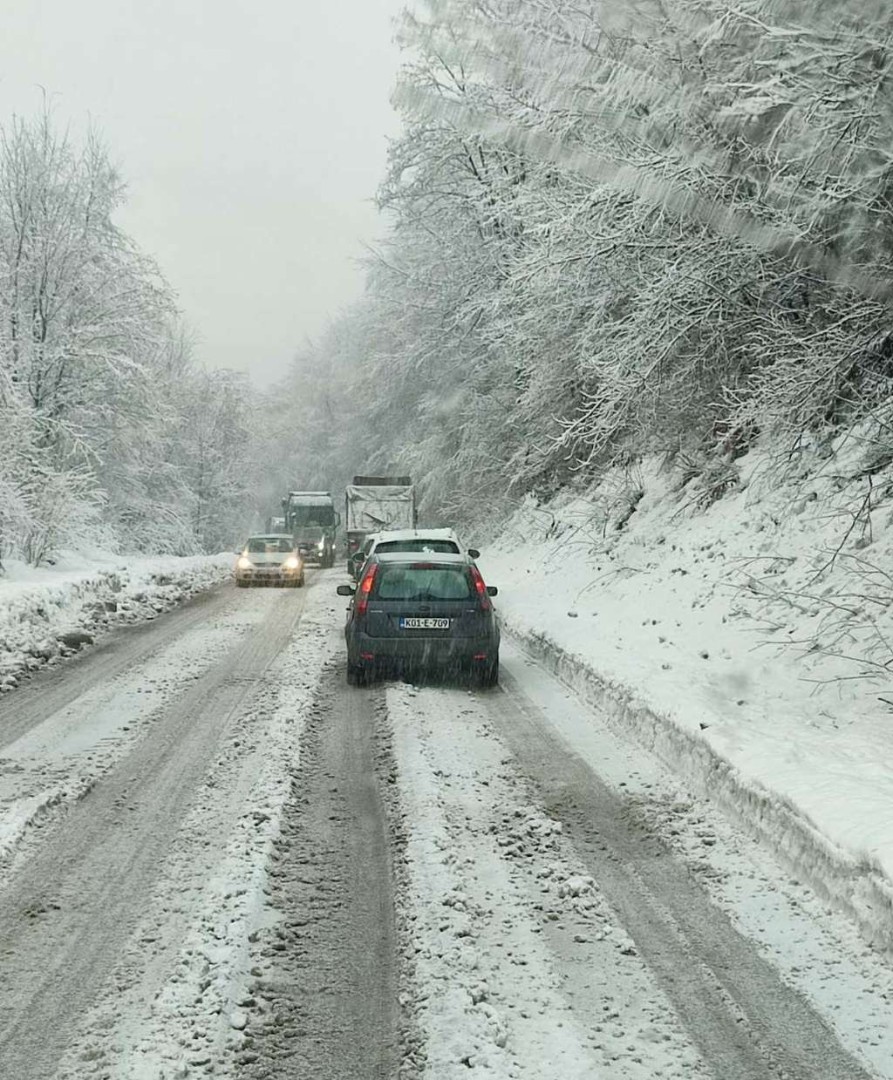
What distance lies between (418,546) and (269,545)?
617 inches

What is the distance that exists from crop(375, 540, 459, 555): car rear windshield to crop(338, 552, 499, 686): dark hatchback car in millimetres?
1423

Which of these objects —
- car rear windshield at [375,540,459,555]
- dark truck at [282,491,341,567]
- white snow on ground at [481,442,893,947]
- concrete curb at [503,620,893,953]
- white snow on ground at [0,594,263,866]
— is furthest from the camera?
dark truck at [282,491,341,567]

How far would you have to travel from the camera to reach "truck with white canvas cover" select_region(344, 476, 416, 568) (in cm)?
3638

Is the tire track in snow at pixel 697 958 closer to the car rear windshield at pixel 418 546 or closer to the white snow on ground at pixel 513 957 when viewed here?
the white snow on ground at pixel 513 957

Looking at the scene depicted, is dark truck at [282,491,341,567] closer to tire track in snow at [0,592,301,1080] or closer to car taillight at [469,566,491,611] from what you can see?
car taillight at [469,566,491,611]

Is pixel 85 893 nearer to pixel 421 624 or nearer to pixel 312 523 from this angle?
pixel 421 624

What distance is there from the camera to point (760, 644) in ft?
32.3

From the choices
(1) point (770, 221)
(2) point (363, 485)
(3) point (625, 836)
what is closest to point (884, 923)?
(3) point (625, 836)

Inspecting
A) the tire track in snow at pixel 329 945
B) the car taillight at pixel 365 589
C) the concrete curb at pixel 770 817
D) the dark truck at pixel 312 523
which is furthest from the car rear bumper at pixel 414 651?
the dark truck at pixel 312 523

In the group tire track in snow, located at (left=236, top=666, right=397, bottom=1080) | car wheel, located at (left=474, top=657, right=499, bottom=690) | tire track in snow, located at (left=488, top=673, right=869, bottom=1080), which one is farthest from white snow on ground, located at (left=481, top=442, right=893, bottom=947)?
tire track in snow, located at (left=236, top=666, right=397, bottom=1080)

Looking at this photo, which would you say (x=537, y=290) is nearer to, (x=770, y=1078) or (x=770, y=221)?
(x=770, y=221)

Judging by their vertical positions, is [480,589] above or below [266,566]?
above

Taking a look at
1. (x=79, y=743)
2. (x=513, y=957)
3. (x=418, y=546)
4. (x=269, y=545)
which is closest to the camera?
(x=513, y=957)

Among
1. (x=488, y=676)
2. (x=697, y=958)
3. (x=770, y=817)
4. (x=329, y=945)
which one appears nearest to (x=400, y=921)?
(x=329, y=945)
